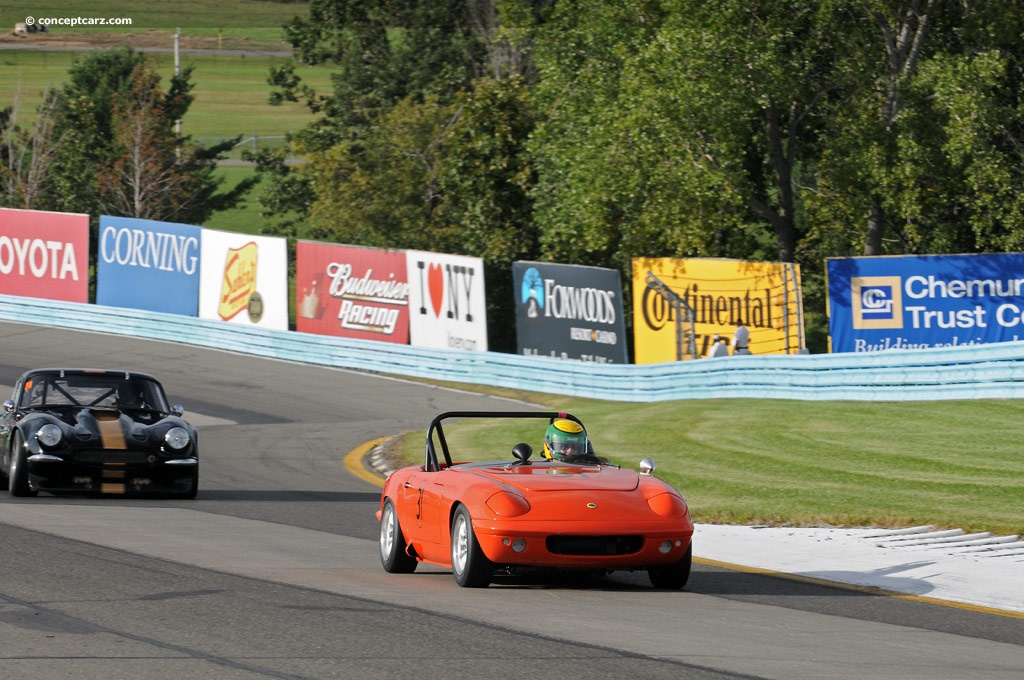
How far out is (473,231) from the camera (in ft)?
128

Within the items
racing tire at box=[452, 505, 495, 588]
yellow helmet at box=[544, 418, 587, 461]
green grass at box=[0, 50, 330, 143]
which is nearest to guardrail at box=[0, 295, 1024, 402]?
yellow helmet at box=[544, 418, 587, 461]

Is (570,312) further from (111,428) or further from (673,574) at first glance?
(673,574)

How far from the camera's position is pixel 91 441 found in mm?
14531

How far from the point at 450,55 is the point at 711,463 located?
3448cm

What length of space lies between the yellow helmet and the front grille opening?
1.57 meters

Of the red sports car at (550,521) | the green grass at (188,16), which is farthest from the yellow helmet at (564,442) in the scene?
the green grass at (188,16)

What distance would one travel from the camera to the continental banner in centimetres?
2664

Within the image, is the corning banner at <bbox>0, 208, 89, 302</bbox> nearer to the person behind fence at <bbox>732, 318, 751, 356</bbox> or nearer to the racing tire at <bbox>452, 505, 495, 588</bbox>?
the person behind fence at <bbox>732, 318, 751, 356</bbox>

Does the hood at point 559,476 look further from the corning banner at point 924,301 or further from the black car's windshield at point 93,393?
the corning banner at point 924,301

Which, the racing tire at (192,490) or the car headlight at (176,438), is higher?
the car headlight at (176,438)

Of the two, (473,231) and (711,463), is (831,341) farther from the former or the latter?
(473,231)

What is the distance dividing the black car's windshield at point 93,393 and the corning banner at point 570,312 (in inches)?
577

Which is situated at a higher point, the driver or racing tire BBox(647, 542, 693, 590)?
the driver

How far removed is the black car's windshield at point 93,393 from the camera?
15477 mm
